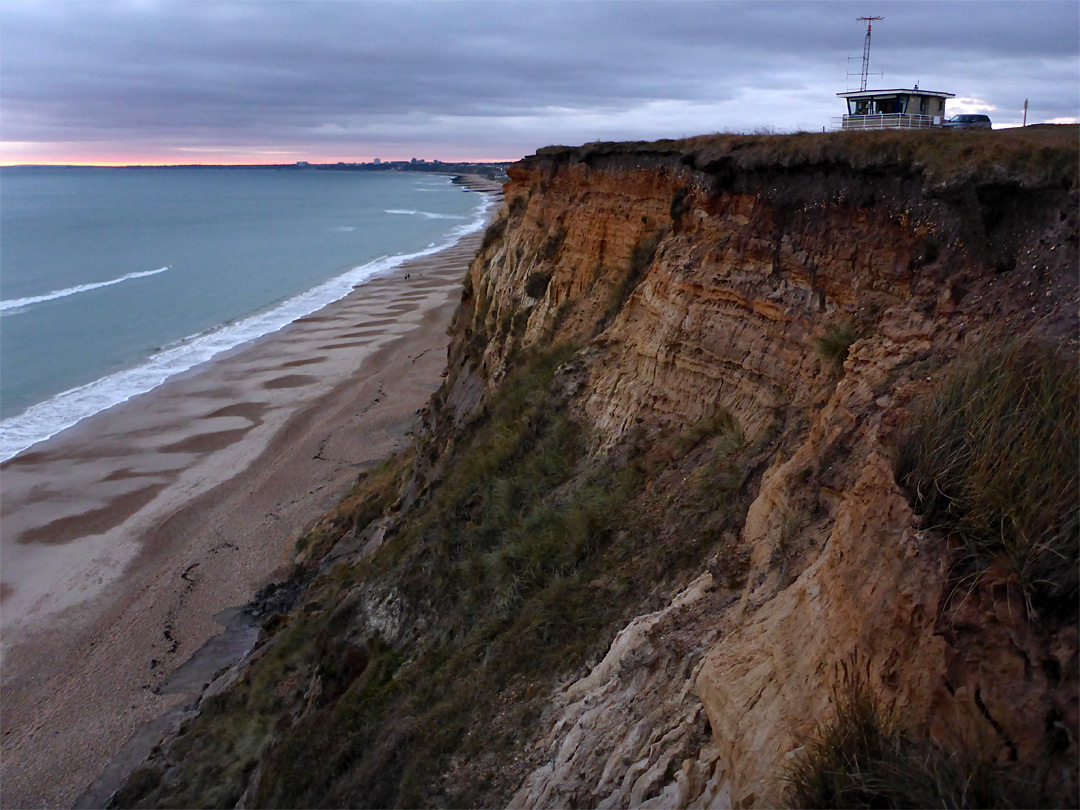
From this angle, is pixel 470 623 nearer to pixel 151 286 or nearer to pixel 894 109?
pixel 894 109

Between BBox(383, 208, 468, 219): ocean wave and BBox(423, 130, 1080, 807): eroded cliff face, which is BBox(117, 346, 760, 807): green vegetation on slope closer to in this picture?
BBox(423, 130, 1080, 807): eroded cliff face

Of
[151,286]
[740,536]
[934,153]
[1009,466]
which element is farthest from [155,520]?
[151,286]

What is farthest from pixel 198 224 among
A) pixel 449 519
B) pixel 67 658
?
pixel 449 519

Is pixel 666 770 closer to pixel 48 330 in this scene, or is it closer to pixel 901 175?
pixel 901 175

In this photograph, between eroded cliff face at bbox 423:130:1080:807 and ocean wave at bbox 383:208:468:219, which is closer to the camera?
eroded cliff face at bbox 423:130:1080:807

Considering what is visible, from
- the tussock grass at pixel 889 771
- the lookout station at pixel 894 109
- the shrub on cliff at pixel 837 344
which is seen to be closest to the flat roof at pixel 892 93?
the lookout station at pixel 894 109

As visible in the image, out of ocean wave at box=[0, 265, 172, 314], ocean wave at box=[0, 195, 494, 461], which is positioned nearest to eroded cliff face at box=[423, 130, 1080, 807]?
ocean wave at box=[0, 195, 494, 461]
